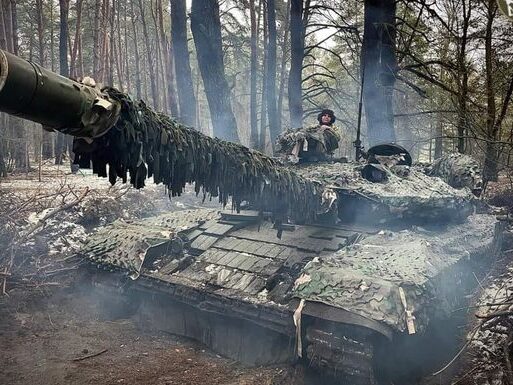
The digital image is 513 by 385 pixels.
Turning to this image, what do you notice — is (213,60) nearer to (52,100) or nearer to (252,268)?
(252,268)

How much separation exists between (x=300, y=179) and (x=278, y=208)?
1.22ft

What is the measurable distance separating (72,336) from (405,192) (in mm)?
4228

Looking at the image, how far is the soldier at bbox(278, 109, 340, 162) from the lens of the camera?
6.44m

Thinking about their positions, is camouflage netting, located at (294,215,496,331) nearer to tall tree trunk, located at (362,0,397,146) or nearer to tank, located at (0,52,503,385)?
tank, located at (0,52,503,385)

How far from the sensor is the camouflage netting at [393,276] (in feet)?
11.6

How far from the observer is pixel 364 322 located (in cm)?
338

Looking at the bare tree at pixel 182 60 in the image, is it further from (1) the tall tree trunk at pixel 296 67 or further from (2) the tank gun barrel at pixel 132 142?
(2) the tank gun barrel at pixel 132 142

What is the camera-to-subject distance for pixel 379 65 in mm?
11117

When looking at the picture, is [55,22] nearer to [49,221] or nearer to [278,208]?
[49,221]

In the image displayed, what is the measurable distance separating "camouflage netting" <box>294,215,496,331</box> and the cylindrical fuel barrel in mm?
2226

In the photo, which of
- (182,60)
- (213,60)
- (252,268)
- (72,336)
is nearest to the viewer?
(252,268)

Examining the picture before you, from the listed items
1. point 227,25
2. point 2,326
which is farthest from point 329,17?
point 2,326

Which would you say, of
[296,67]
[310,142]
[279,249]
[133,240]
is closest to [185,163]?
[279,249]

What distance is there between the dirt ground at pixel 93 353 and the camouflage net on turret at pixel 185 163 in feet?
5.26
